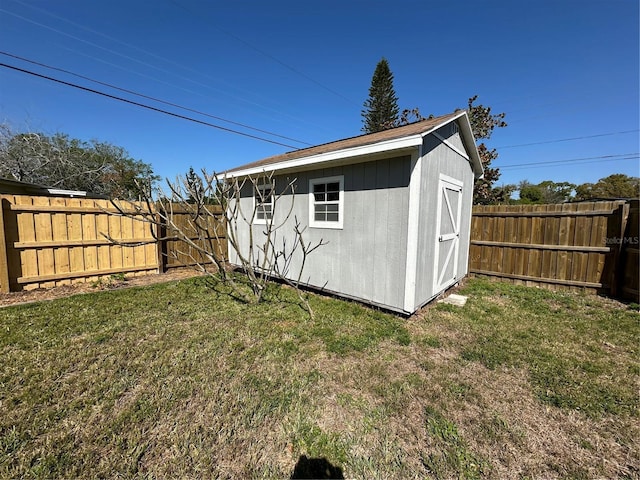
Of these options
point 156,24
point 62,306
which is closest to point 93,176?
point 156,24

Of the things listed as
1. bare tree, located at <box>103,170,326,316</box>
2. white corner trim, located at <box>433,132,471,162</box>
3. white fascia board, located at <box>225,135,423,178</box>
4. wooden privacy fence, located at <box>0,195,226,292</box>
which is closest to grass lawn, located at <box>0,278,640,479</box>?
bare tree, located at <box>103,170,326,316</box>

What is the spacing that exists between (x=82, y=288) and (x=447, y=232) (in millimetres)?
7501

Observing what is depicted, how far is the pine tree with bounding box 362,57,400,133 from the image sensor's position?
65.6 ft

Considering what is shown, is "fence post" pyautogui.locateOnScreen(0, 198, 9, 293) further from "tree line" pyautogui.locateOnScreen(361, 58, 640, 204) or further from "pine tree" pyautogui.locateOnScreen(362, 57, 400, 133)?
"pine tree" pyautogui.locateOnScreen(362, 57, 400, 133)

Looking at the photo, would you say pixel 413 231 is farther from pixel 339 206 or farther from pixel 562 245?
pixel 562 245

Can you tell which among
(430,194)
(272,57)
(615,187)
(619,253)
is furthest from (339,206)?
(615,187)

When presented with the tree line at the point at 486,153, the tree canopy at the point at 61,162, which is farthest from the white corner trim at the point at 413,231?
the tree canopy at the point at 61,162

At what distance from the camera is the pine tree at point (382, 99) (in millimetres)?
20000

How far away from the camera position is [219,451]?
1.70 metres

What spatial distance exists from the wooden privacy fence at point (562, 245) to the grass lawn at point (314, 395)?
4.13 ft

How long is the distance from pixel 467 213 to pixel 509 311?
2570 millimetres

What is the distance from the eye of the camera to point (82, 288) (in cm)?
522

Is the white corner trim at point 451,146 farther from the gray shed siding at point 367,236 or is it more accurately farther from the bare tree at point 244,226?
the bare tree at point 244,226

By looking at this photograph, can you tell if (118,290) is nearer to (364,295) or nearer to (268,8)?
(364,295)
